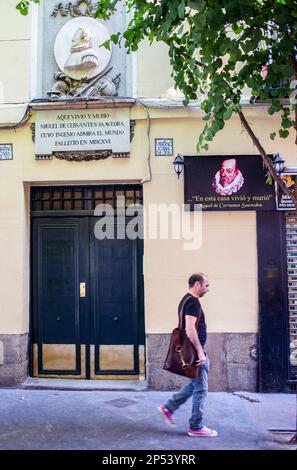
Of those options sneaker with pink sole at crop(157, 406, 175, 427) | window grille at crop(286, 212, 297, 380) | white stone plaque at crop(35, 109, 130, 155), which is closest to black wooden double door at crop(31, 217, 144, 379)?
white stone plaque at crop(35, 109, 130, 155)

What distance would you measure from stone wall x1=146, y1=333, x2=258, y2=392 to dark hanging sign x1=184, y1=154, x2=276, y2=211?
2.04 metres

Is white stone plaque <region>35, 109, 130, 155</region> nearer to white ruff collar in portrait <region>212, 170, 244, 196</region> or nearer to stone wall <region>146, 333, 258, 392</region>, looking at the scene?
white ruff collar in portrait <region>212, 170, 244, 196</region>

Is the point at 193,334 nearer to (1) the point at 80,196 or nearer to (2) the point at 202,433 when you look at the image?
(2) the point at 202,433

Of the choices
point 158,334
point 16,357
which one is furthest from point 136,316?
point 16,357

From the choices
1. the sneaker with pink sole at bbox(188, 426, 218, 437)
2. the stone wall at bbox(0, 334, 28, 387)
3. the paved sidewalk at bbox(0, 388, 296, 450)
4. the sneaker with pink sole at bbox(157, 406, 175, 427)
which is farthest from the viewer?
the stone wall at bbox(0, 334, 28, 387)

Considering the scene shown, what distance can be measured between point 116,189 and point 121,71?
6.41 feet

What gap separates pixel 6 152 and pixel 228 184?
3.66 metres

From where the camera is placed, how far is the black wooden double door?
298 inches

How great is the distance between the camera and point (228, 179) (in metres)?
7.25

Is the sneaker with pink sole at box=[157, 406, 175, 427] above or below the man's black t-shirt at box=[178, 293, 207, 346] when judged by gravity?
below

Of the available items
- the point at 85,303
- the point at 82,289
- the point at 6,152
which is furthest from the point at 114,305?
the point at 6,152

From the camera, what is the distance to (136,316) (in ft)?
24.8
